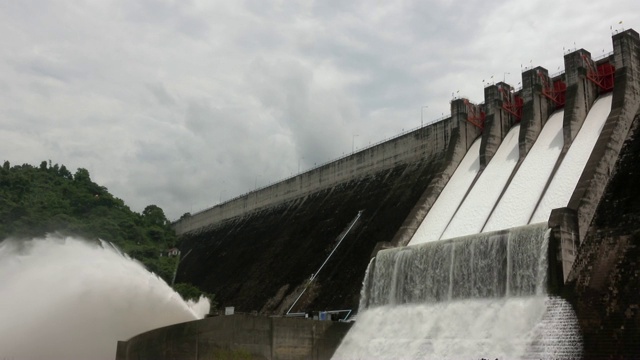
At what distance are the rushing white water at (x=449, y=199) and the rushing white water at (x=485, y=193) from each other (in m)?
0.53

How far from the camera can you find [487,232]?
21.6m

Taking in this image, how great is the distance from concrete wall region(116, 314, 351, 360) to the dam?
163mm

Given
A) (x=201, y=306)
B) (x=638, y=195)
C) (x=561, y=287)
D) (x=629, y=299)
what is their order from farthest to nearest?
(x=201, y=306)
(x=638, y=195)
(x=561, y=287)
(x=629, y=299)

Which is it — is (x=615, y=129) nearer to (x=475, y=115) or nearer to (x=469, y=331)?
(x=469, y=331)

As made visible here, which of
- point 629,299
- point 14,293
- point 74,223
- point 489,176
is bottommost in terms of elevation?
point 629,299

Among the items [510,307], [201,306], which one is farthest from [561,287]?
[201,306]

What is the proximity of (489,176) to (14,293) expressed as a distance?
64.1 ft

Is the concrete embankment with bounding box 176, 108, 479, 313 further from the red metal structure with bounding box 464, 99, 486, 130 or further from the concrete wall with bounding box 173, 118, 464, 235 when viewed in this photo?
the red metal structure with bounding box 464, 99, 486, 130

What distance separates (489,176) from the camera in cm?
2839

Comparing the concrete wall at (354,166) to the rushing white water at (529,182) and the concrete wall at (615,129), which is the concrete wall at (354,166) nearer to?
the rushing white water at (529,182)

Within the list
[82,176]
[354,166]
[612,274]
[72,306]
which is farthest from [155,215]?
[612,274]

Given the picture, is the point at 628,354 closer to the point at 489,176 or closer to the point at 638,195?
the point at 638,195

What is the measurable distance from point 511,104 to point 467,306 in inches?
553

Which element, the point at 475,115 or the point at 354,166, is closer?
the point at 475,115
